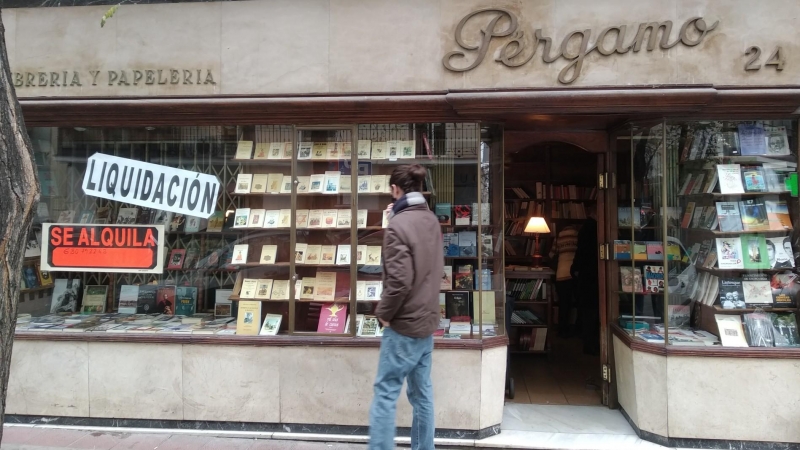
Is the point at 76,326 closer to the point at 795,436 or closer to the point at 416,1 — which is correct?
the point at 416,1

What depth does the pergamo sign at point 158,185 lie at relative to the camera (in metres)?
5.00

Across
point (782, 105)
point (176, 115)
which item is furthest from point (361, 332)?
point (782, 105)

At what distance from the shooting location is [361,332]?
4609mm

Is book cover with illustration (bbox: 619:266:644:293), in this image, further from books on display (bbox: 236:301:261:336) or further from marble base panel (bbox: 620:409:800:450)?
books on display (bbox: 236:301:261:336)

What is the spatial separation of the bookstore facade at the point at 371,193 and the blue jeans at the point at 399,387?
Answer: 84 centimetres

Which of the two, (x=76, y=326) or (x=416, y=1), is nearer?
(x=416, y=1)

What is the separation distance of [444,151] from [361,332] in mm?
1757

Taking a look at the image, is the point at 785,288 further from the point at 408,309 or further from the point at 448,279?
the point at 408,309

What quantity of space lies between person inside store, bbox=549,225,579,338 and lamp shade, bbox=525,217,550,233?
0.79 feet

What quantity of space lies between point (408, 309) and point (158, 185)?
2977 millimetres

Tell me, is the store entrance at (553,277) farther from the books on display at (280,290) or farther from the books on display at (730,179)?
the books on display at (280,290)

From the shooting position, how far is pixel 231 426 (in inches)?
179

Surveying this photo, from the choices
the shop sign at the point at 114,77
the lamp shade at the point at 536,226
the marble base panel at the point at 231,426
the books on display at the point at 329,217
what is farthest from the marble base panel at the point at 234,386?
the lamp shade at the point at 536,226

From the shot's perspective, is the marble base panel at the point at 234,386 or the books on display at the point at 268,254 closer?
the marble base panel at the point at 234,386
